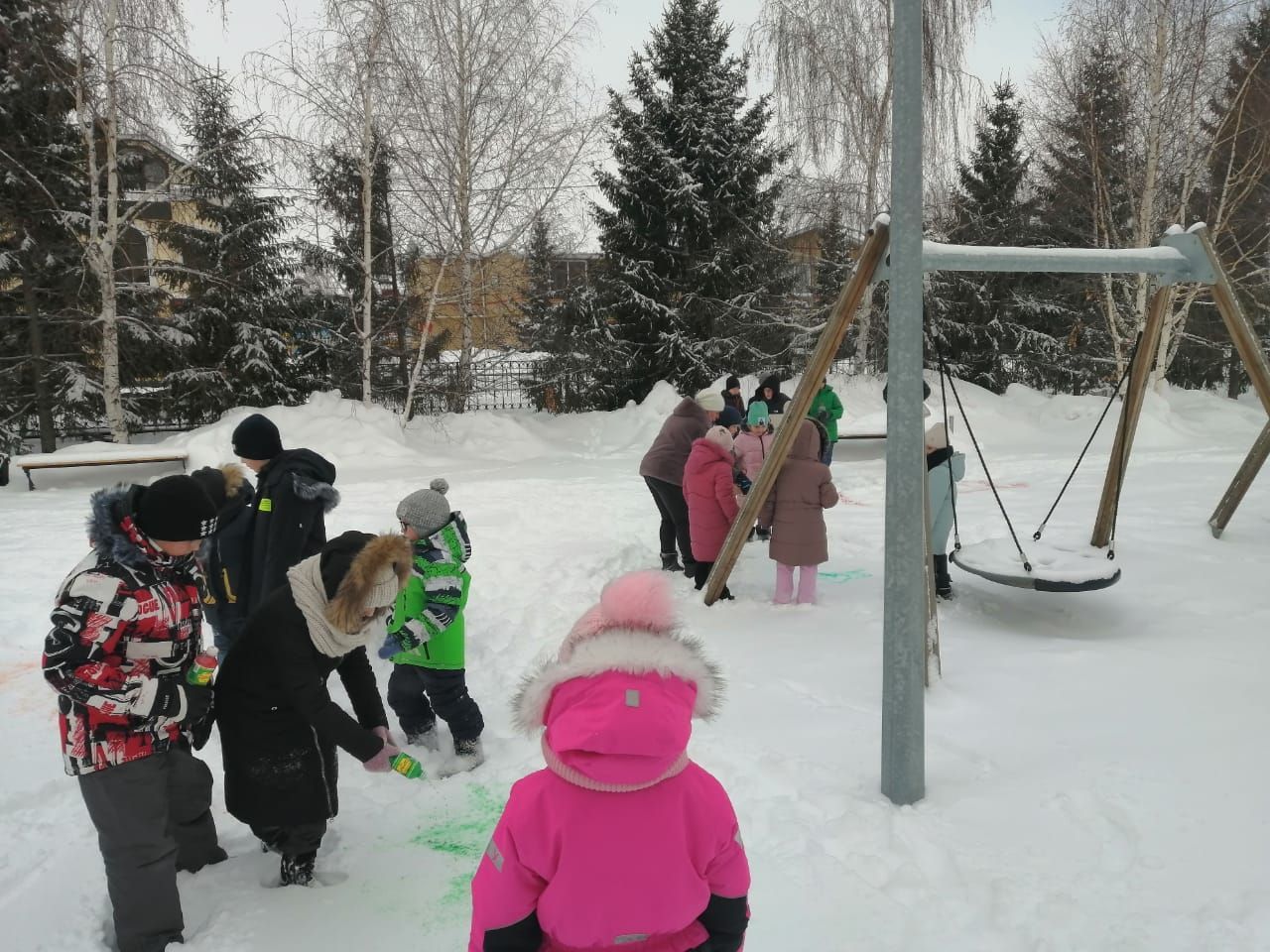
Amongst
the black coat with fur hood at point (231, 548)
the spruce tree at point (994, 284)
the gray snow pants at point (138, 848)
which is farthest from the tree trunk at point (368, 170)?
the spruce tree at point (994, 284)

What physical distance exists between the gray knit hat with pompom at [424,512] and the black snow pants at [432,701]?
0.69m

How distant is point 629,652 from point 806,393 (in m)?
3.95

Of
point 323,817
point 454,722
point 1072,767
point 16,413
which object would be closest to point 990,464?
point 1072,767

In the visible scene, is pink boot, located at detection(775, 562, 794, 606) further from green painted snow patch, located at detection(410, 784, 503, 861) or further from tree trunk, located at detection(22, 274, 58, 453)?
tree trunk, located at detection(22, 274, 58, 453)

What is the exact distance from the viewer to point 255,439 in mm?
4203

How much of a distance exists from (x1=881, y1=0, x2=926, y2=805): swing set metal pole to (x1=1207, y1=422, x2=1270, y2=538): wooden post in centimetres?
541

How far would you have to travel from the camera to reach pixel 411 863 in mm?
3262

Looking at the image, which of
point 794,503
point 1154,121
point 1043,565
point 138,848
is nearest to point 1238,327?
point 1043,565

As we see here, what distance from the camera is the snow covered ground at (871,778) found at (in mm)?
2836

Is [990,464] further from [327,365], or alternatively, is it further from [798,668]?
[327,365]

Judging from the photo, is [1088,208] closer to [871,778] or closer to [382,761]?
[871,778]

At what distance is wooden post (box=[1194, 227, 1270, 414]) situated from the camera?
503 centimetres

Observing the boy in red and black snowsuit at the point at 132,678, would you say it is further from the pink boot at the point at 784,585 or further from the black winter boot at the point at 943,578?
the black winter boot at the point at 943,578

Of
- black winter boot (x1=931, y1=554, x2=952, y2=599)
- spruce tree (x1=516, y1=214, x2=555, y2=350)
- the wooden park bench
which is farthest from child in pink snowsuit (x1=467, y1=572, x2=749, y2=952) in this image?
spruce tree (x1=516, y1=214, x2=555, y2=350)
